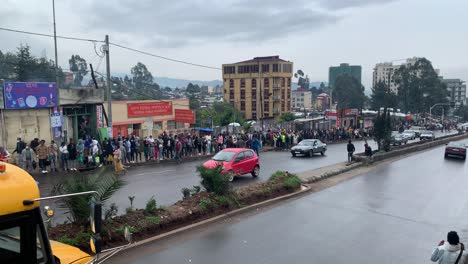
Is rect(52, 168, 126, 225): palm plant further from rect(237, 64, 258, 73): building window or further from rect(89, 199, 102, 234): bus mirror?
rect(237, 64, 258, 73): building window

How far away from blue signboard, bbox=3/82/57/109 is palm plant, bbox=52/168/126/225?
14484 millimetres

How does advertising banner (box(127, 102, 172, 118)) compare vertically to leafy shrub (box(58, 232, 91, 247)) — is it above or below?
above

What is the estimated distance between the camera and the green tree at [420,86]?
9856 centimetres

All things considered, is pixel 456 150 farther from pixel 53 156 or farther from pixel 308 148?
pixel 53 156

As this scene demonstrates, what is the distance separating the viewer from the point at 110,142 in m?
21.8

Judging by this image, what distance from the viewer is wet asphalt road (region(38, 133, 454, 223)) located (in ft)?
47.1

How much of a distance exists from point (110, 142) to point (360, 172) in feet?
45.4

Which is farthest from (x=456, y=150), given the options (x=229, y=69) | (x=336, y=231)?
(x=229, y=69)

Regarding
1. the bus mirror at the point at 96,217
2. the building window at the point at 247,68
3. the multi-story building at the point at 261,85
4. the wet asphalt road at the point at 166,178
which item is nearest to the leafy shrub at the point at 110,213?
the wet asphalt road at the point at 166,178

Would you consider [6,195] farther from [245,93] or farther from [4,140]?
[245,93]

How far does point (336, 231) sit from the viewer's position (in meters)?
11.4

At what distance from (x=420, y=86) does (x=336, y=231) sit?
98236 mm

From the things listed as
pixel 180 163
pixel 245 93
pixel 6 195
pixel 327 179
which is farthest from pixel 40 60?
pixel 245 93

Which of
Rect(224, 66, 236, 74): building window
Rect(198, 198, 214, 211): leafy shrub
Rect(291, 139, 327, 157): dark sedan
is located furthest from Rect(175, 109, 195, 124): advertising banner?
Rect(224, 66, 236, 74): building window
